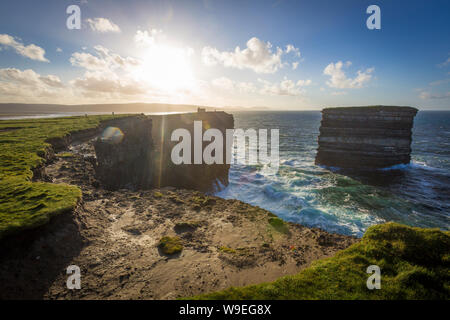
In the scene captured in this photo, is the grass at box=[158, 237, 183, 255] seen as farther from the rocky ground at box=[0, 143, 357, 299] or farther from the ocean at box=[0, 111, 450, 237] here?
the ocean at box=[0, 111, 450, 237]

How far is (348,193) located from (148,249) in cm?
2638

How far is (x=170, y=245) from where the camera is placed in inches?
356

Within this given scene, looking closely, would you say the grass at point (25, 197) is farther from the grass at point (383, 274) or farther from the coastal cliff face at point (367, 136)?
the coastal cliff face at point (367, 136)

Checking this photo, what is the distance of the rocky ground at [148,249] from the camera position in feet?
20.9

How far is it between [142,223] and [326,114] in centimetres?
4043

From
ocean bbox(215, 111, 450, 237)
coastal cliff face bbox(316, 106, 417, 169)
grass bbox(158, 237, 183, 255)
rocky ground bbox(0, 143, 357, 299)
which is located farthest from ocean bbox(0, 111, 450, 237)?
grass bbox(158, 237, 183, 255)

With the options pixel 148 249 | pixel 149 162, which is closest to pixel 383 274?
pixel 148 249

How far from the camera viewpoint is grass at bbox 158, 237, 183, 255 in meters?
8.74

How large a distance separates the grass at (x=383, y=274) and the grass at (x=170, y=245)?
13.3 feet

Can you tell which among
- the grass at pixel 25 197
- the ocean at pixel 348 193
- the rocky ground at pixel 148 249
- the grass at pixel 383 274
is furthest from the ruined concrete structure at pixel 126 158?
the grass at pixel 383 274

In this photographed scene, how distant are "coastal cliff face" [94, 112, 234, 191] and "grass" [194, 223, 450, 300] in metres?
19.7
